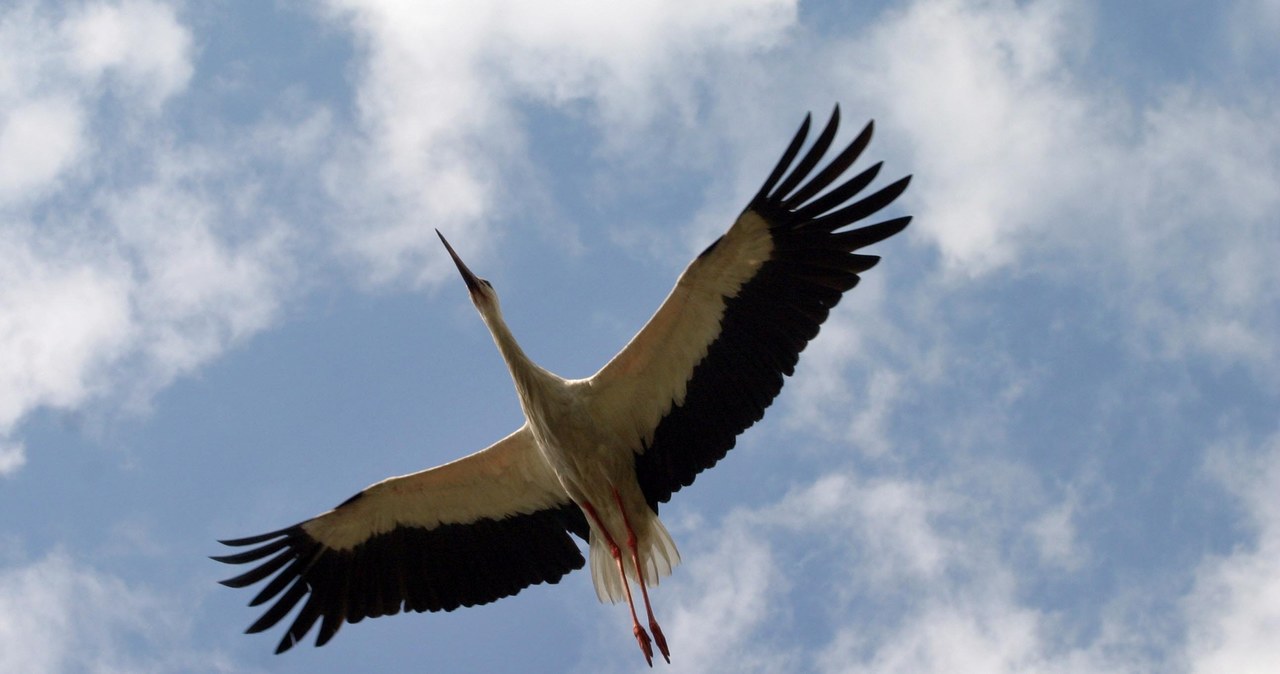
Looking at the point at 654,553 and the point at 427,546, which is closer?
the point at 654,553

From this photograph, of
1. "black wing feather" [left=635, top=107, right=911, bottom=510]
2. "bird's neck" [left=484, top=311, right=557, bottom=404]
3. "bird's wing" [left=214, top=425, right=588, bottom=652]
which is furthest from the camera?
"bird's wing" [left=214, top=425, right=588, bottom=652]

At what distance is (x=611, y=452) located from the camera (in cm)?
1030

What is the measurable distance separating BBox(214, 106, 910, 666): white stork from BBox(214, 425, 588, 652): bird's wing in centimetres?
1

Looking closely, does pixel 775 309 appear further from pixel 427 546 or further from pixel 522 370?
pixel 427 546

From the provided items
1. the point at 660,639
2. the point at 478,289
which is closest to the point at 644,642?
the point at 660,639

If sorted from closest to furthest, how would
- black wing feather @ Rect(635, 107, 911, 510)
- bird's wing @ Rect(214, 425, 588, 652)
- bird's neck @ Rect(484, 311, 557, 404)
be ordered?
1. black wing feather @ Rect(635, 107, 911, 510)
2. bird's neck @ Rect(484, 311, 557, 404)
3. bird's wing @ Rect(214, 425, 588, 652)

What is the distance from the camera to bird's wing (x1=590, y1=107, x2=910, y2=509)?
31.1 ft

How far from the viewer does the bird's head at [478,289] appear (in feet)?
34.9

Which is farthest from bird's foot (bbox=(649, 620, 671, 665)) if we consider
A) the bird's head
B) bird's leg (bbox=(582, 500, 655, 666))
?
the bird's head

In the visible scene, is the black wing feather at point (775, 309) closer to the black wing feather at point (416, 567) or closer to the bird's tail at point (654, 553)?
the bird's tail at point (654, 553)

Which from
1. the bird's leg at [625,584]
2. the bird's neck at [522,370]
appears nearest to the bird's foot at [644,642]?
the bird's leg at [625,584]

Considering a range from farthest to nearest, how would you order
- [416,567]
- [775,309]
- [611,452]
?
[416,567] < [611,452] < [775,309]

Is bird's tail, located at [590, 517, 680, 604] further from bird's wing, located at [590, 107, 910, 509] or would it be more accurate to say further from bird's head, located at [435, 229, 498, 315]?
bird's head, located at [435, 229, 498, 315]

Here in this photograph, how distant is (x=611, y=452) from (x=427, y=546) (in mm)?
1845
